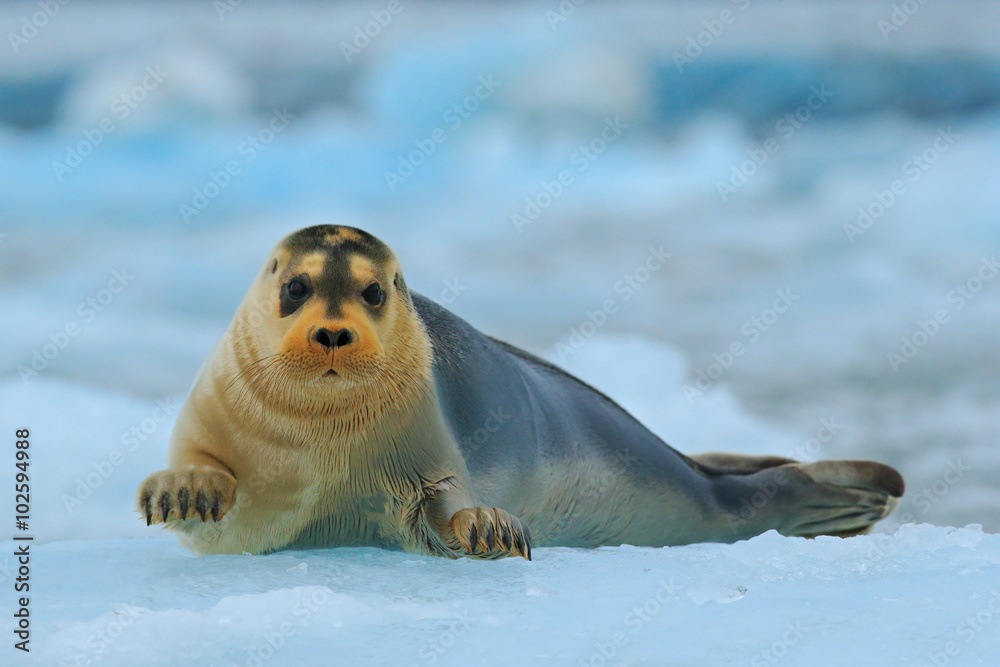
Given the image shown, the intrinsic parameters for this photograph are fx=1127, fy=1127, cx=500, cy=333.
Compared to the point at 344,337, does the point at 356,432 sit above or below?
below

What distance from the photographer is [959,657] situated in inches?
119

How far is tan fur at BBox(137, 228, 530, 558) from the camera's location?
373 centimetres

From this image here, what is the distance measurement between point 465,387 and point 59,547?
1.78 m

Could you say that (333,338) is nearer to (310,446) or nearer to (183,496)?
(310,446)

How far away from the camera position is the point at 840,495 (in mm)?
5797

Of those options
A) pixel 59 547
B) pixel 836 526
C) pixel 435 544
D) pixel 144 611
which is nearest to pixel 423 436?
pixel 435 544

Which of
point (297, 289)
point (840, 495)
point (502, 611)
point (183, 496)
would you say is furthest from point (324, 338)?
point (840, 495)

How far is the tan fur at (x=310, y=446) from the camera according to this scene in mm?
3734

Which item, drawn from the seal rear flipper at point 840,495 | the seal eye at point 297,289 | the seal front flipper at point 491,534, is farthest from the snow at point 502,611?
the seal rear flipper at point 840,495

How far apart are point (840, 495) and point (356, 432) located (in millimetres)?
2972

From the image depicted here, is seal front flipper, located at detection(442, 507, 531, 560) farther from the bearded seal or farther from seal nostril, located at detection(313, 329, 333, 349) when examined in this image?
seal nostril, located at detection(313, 329, 333, 349)

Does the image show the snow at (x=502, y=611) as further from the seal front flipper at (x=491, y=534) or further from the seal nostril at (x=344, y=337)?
the seal nostril at (x=344, y=337)

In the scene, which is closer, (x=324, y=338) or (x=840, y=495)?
(x=324, y=338)

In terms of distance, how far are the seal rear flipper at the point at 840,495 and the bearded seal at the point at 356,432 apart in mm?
1469
